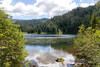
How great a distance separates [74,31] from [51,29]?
97.3ft

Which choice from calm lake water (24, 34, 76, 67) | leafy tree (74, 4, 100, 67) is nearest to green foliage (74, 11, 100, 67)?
leafy tree (74, 4, 100, 67)

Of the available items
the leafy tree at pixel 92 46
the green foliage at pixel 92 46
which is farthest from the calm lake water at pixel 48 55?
the green foliage at pixel 92 46

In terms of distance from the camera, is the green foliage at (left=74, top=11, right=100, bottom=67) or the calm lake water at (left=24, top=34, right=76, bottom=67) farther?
the calm lake water at (left=24, top=34, right=76, bottom=67)

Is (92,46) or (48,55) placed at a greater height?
Answer: (92,46)

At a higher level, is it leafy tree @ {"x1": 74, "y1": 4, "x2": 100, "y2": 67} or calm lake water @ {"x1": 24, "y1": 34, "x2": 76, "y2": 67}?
leafy tree @ {"x1": 74, "y1": 4, "x2": 100, "y2": 67}

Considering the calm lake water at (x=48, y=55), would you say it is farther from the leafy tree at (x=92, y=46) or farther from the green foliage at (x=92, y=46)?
the green foliage at (x=92, y=46)

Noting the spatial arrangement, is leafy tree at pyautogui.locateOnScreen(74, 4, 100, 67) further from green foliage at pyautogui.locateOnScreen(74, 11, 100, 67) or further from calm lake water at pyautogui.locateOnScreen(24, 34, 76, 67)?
calm lake water at pyautogui.locateOnScreen(24, 34, 76, 67)

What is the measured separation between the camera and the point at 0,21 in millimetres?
5637

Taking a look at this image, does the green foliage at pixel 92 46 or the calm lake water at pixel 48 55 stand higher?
the green foliage at pixel 92 46

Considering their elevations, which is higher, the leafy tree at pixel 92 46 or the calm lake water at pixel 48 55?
the leafy tree at pixel 92 46

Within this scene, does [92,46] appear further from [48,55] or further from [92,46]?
[48,55]

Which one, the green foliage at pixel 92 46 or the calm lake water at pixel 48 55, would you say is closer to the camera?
the green foliage at pixel 92 46

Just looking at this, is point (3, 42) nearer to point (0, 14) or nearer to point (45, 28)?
point (0, 14)

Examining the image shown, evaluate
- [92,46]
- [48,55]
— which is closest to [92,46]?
[92,46]
